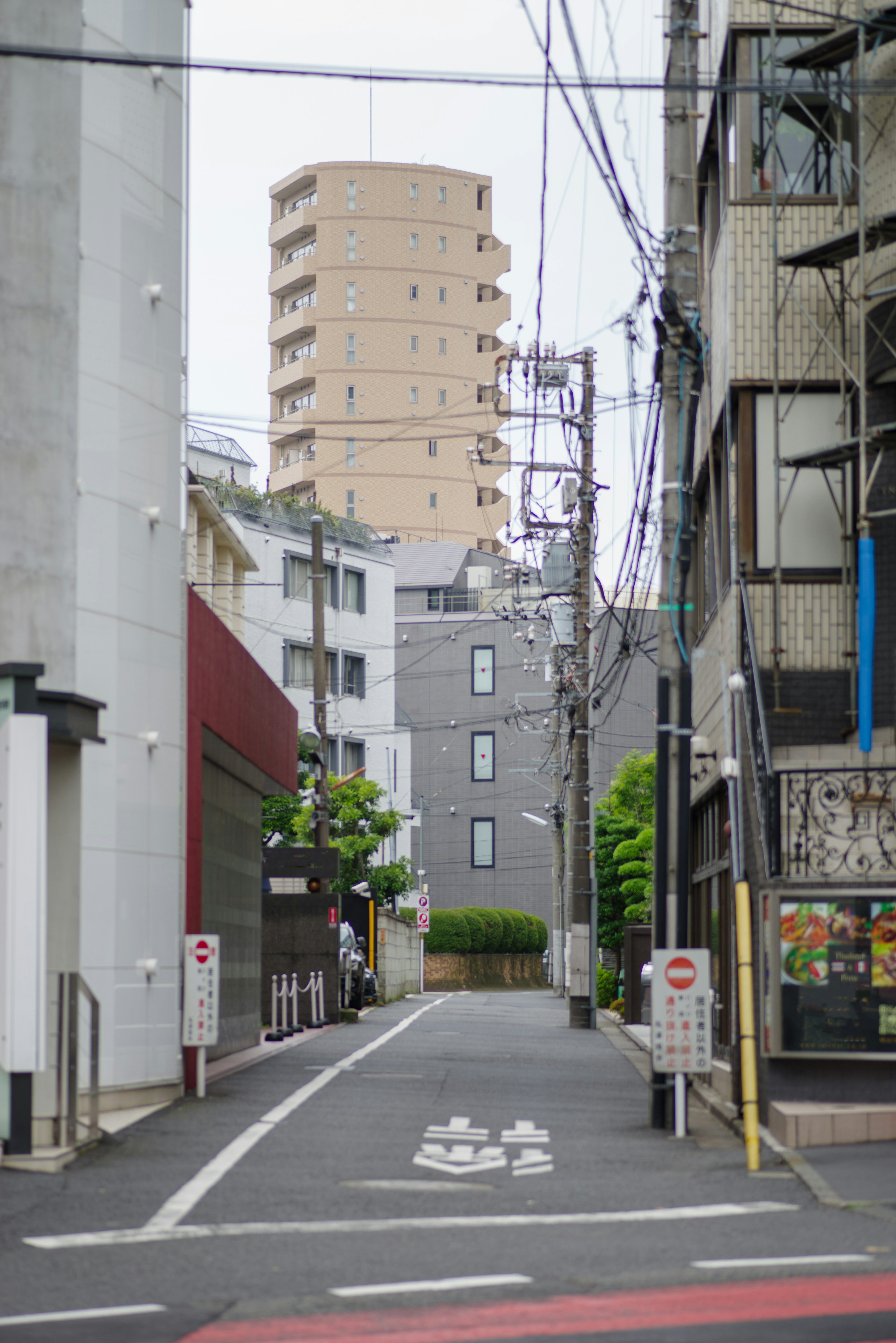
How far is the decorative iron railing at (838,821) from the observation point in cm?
A: 1397

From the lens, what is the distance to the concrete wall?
4081 cm

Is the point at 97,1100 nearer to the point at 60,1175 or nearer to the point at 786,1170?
the point at 60,1175

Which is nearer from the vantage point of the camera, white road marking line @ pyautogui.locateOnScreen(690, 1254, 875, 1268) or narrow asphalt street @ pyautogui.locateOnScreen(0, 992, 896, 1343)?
narrow asphalt street @ pyautogui.locateOnScreen(0, 992, 896, 1343)

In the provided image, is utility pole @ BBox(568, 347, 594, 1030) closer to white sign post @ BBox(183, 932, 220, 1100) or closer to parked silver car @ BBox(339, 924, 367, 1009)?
parked silver car @ BBox(339, 924, 367, 1009)

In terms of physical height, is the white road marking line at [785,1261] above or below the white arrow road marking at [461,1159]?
above

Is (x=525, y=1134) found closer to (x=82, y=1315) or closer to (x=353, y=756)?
(x=82, y=1315)

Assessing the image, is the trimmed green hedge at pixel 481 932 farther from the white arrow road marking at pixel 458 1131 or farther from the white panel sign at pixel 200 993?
the white arrow road marking at pixel 458 1131

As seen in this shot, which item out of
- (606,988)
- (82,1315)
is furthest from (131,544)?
(606,988)

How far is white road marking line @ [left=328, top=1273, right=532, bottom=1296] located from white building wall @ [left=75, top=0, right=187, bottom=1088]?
6941 mm

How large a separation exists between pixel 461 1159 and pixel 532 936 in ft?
191

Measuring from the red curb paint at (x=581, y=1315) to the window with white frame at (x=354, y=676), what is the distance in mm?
51999

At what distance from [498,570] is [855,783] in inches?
2575

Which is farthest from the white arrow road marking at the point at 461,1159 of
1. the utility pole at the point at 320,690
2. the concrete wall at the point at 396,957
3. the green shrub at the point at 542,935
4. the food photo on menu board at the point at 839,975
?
the green shrub at the point at 542,935

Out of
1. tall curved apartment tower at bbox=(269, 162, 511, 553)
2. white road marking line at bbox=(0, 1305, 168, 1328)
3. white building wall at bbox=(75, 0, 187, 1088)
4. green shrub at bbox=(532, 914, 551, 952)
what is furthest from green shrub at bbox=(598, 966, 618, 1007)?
tall curved apartment tower at bbox=(269, 162, 511, 553)
